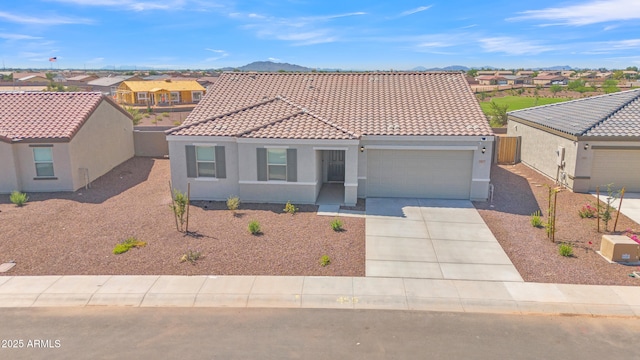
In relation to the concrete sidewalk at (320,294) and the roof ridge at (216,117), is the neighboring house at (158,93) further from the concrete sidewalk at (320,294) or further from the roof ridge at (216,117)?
the concrete sidewalk at (320,294)

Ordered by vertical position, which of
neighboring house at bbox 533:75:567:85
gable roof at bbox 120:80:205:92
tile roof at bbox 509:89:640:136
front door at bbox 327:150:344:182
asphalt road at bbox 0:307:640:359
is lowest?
asphalt road at bbox 0:307:640:359

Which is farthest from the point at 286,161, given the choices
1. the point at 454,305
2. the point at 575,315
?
the point at 575,315

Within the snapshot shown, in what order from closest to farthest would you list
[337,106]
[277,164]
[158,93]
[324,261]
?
[324,261]
[277,164]
[337,106]
[158,93]

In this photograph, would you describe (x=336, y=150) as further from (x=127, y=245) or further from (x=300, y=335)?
(x=300, y=335)

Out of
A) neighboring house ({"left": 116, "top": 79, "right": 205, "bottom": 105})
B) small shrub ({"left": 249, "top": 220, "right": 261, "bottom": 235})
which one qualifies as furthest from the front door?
neighboring house ({"left": 116, "top": 79, "right": 205, "bottom": 105})

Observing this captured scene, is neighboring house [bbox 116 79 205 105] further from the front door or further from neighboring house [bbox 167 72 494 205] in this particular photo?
neighboring house [bbox 167 72 494 205]

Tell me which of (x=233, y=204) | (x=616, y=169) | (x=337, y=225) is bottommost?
(x=337, y=225)

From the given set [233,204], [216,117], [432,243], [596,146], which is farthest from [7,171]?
[596,146]
